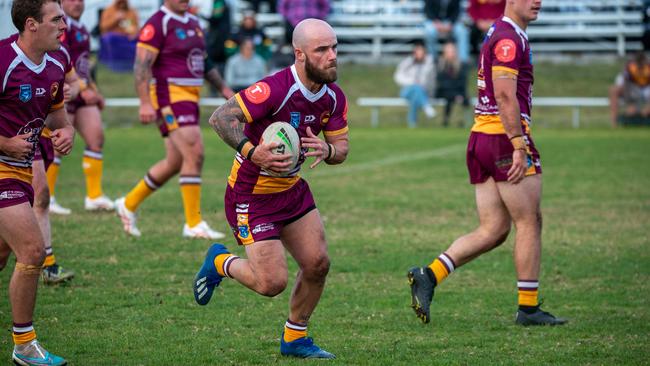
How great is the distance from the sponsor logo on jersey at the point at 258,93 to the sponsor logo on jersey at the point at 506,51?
2004 mm

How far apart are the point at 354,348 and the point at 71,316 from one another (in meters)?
2.15

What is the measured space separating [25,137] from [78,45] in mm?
5417

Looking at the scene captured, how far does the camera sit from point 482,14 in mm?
27281

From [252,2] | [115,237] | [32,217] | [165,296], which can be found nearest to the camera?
[32,217]

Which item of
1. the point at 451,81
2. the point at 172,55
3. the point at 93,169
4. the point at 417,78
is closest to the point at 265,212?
the point at 172,55

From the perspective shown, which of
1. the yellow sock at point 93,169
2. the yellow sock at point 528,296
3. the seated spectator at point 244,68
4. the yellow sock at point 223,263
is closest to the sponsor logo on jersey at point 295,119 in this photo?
the yellow sock at point 223,263

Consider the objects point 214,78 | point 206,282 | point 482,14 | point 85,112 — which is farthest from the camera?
point 482,14

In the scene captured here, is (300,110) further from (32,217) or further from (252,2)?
(252,2)

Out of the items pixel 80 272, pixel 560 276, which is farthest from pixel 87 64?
pixel 560 276

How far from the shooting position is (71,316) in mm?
7559

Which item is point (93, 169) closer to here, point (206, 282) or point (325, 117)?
point (206, 282)

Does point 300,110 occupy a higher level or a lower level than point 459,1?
higher

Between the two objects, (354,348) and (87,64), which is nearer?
(354,348)

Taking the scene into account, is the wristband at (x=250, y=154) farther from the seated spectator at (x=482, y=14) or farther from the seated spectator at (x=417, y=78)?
the seated spectator at (x=482, y=14)
